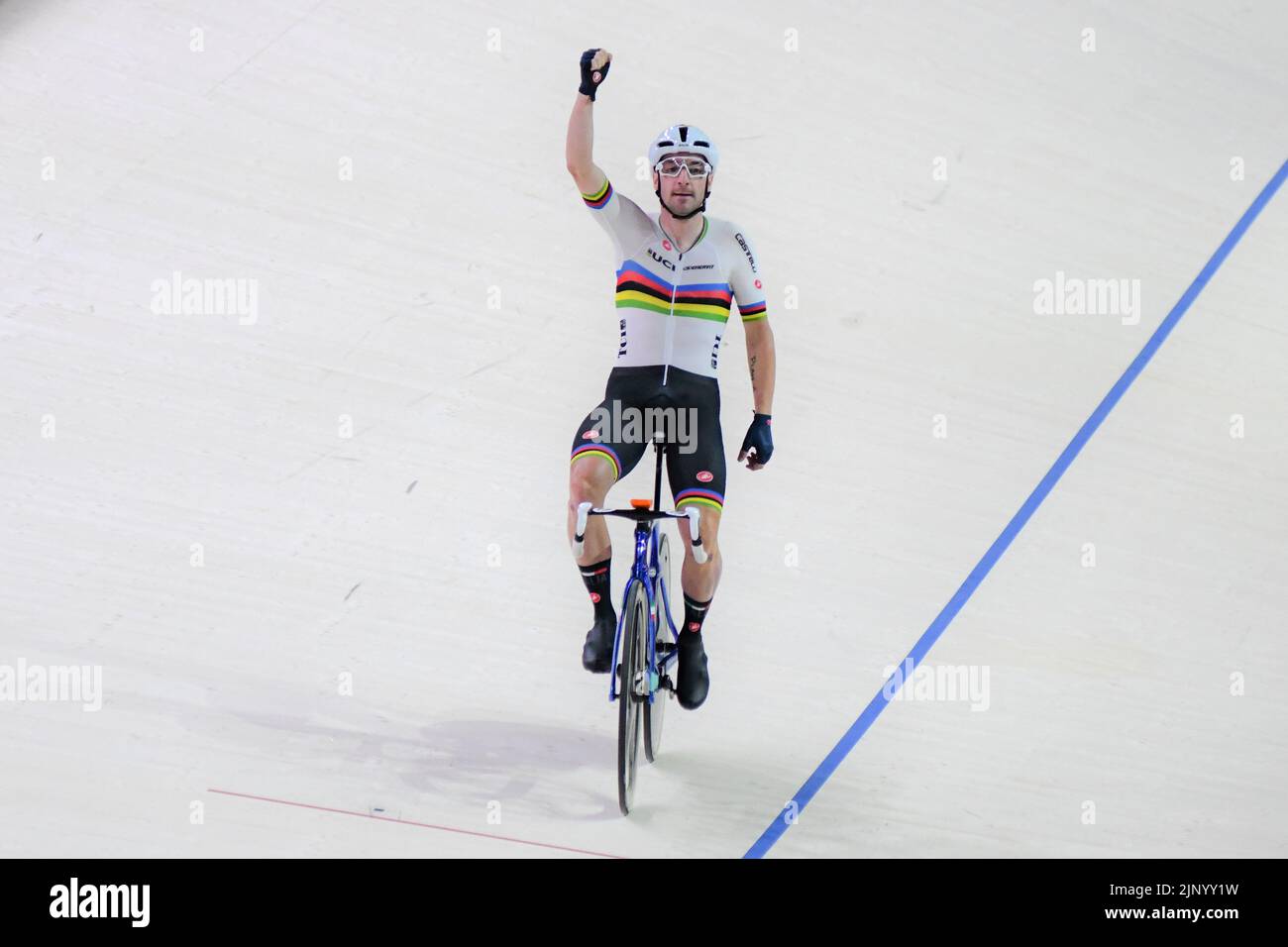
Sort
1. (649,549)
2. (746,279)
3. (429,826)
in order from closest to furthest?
(429,826) → (649,549) → (746,279)

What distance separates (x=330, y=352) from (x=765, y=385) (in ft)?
5.15

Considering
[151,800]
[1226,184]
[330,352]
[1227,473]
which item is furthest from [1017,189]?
[151,800]

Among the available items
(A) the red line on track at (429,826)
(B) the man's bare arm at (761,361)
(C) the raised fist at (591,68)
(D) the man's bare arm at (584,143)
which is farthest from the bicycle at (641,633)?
(C) the raised fist at (591,68)

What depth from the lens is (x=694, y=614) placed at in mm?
3213

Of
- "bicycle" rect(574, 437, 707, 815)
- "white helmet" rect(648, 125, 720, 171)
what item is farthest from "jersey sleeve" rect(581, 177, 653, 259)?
"bicycle" rect(574, 437, 707, 815)

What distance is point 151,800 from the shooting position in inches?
116

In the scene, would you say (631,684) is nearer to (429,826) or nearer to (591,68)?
(429,826)

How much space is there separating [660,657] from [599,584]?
0.22 meters

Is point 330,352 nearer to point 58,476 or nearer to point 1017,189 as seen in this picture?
point 58,476

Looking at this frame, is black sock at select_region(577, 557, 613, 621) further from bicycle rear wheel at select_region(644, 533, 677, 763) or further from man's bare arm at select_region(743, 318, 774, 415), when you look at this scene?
man's bare arm at select_region(743, 318, 774, 415)

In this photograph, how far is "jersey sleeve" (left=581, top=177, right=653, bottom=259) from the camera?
3059 mm

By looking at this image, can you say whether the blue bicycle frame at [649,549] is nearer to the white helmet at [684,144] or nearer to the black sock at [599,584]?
the black sock at [599,584]

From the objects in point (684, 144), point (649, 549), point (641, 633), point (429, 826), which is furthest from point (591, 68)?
point (429, 826)

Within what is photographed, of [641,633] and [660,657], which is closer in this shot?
[641,633]
